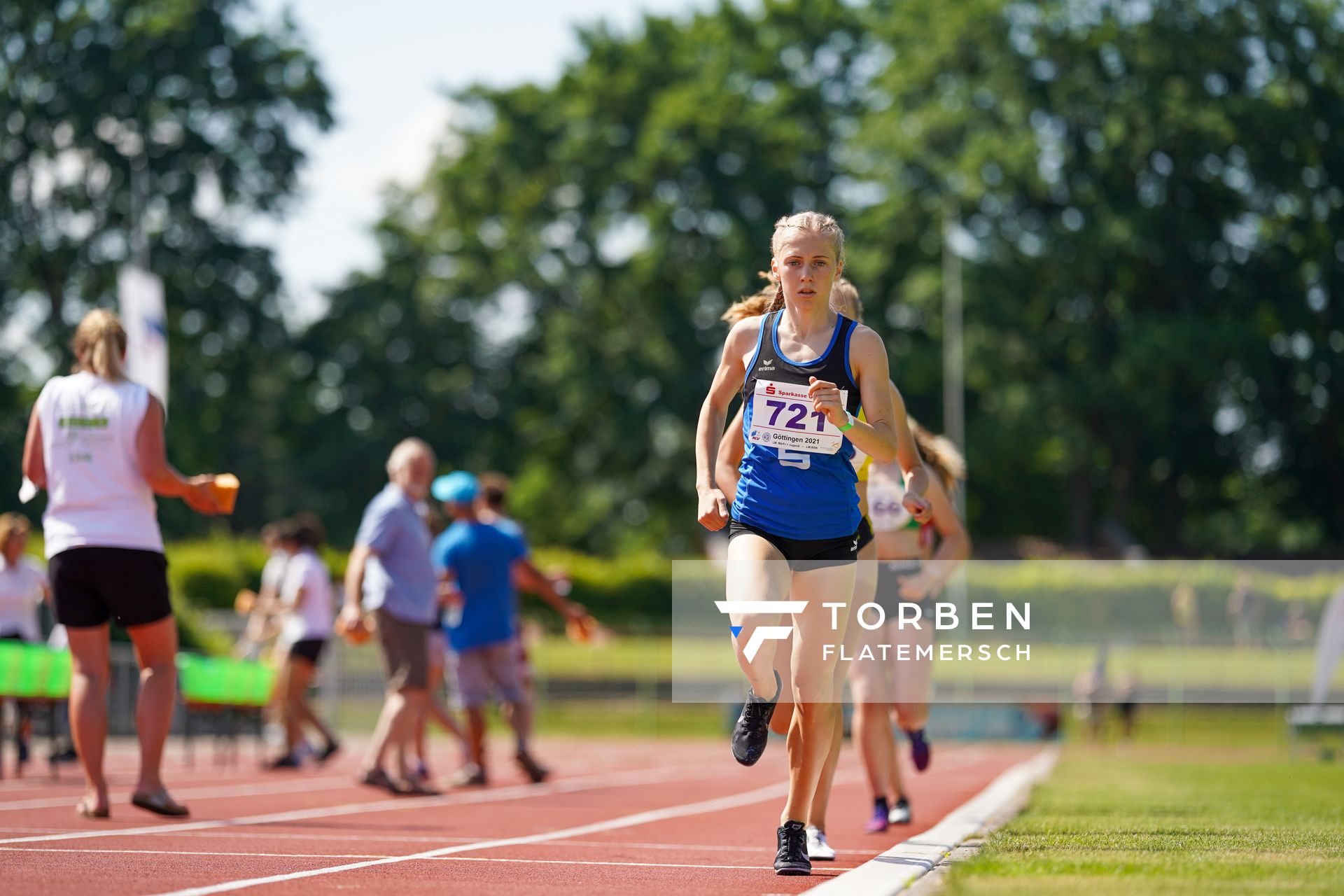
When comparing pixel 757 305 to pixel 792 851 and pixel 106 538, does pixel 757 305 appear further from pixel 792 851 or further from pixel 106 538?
pixel 106 538

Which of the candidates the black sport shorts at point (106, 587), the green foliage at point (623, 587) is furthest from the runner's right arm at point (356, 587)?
the green foliage at point (623, 587)

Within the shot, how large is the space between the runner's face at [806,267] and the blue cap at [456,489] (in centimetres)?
709

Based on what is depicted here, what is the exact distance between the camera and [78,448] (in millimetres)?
8766

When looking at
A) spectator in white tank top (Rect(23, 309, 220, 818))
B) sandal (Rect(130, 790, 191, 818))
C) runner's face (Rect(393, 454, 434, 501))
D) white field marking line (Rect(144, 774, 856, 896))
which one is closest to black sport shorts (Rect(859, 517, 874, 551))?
white field marking line (Rect(144, 774, 856, 896))

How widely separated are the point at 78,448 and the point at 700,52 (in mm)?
45880

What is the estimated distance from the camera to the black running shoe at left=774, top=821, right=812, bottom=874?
21.4ft

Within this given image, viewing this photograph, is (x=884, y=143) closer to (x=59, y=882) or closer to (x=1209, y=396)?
(x=1209, y=396)

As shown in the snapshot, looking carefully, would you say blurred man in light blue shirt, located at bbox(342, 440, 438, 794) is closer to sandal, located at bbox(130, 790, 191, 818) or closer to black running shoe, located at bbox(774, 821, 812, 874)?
sandal, located at bbox(130, 790, 191, 818)

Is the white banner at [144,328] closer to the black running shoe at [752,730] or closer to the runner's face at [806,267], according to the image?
the runner's face at [806,267]

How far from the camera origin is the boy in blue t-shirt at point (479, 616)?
1378 centimetres

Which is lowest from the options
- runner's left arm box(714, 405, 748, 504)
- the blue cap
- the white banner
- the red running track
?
the red running track

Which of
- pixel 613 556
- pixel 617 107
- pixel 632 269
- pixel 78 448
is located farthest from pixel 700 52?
pixel 78 448

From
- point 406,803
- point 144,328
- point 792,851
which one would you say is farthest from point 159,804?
point 144,328

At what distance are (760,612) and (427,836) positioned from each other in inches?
101
